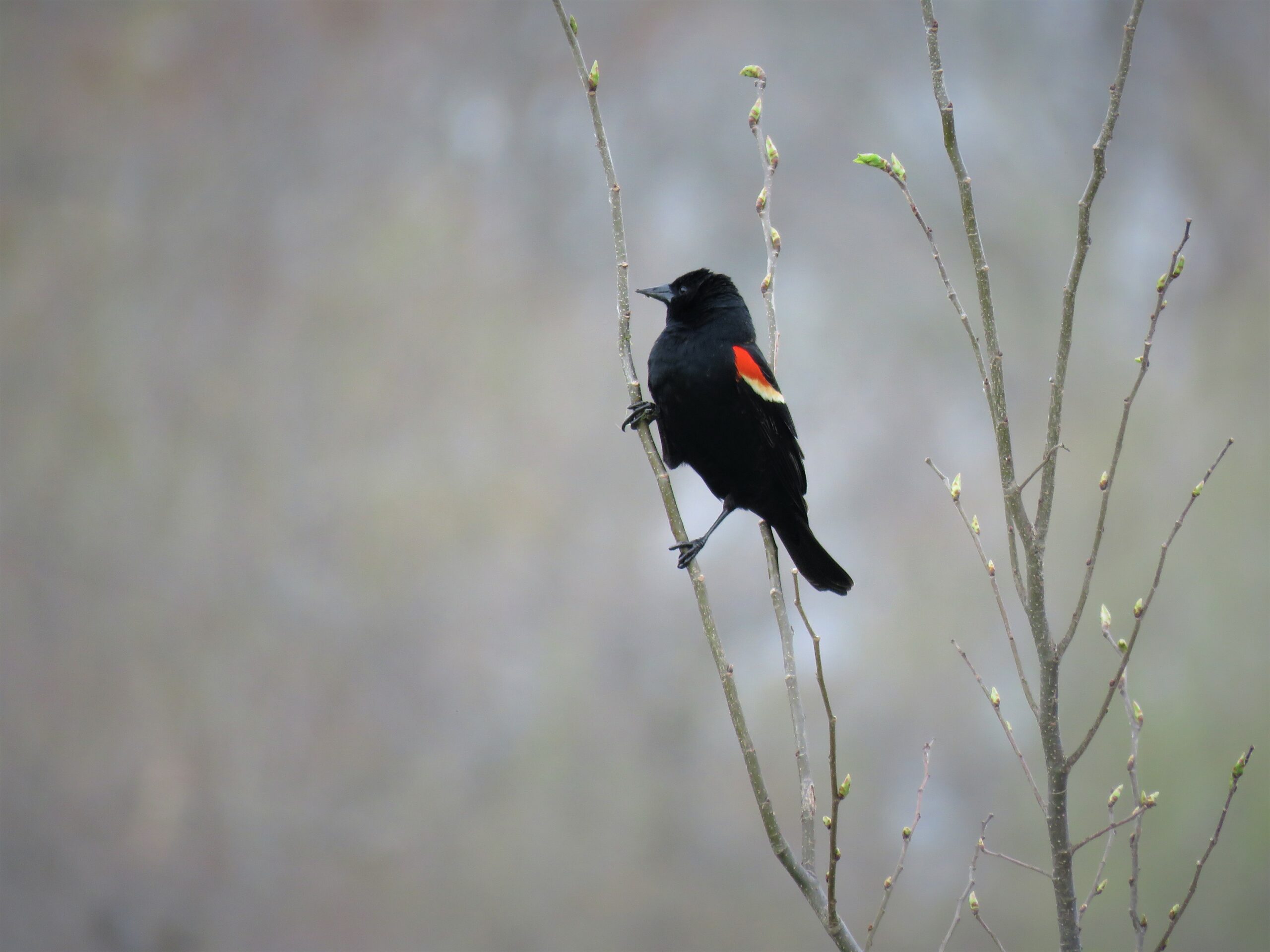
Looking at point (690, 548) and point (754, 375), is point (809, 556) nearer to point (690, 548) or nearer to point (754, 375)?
point (754, 375)

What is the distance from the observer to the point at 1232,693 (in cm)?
450

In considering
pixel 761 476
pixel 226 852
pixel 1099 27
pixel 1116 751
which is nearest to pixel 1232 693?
pixel 1116 751

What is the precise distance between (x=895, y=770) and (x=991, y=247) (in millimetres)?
2463

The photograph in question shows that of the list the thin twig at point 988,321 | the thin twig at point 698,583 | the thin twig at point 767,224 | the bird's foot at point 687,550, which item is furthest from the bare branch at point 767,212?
the thin twig at point 988,321

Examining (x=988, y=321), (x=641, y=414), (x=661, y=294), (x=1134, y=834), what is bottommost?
(x=1134, y=834)

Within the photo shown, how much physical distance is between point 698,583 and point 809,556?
845 mm

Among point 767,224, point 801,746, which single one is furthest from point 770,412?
point 801,746

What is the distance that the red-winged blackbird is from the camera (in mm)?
2025

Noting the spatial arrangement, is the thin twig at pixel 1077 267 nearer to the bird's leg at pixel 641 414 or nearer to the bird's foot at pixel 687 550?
the bird's foot at pixel 687 550

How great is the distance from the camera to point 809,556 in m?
2.23

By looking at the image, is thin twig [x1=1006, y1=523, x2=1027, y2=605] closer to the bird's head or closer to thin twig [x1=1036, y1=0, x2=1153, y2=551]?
thin twig [x1=1036, y1=0, x2=1153, y2=551]

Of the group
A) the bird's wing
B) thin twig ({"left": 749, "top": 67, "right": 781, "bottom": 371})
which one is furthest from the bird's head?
thin twig ({"left": 749, "top": 67, "right": 781, "bottom": 371})

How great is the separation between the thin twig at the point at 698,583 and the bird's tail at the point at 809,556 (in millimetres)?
485

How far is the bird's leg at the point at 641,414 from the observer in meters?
1.86
